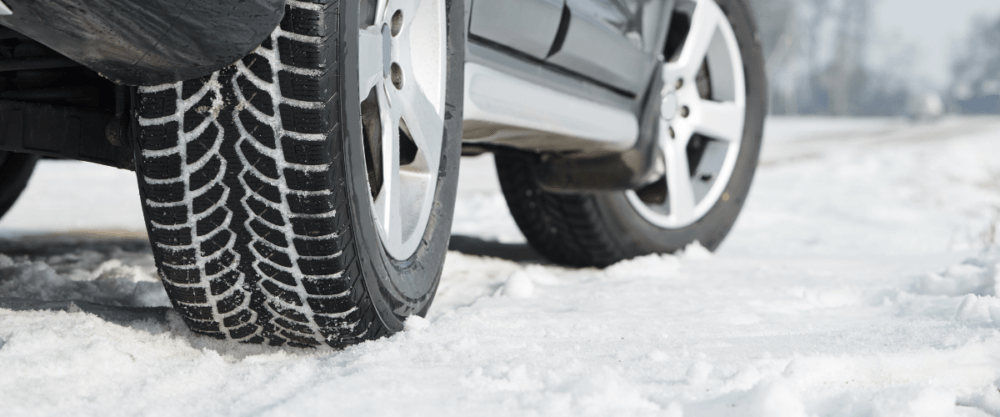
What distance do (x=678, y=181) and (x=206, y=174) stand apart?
1837 millimetres

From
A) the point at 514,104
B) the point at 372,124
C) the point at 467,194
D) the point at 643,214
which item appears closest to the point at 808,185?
the point at 467,194

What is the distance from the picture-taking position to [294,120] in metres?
1.03

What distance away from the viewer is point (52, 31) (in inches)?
34.4

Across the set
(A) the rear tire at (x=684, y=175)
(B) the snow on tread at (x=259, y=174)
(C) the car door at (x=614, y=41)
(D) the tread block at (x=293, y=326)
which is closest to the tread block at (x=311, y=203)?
(B) the snow on tread at (x=259, y=174)

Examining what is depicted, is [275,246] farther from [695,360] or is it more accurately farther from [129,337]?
[695,360]

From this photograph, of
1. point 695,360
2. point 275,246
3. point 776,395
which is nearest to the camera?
point 776,395

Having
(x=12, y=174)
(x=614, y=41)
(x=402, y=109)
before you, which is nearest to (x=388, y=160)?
(x=402, y=109)

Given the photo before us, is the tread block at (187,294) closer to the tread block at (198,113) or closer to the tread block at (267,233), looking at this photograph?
the tread block at (267,233)

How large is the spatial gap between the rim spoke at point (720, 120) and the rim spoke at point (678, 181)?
0.11 m

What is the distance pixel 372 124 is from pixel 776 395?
764 millimetres

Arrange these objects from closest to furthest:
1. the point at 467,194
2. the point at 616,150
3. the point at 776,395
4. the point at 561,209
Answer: the point at 776,395 → the point at 616,150 → the point at 561,209 → the point at 467,194

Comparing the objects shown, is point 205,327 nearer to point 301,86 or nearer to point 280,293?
point 280,293

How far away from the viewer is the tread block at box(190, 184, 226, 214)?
1.06 metres

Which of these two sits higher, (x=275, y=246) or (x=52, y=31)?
(x=52, y=31)
